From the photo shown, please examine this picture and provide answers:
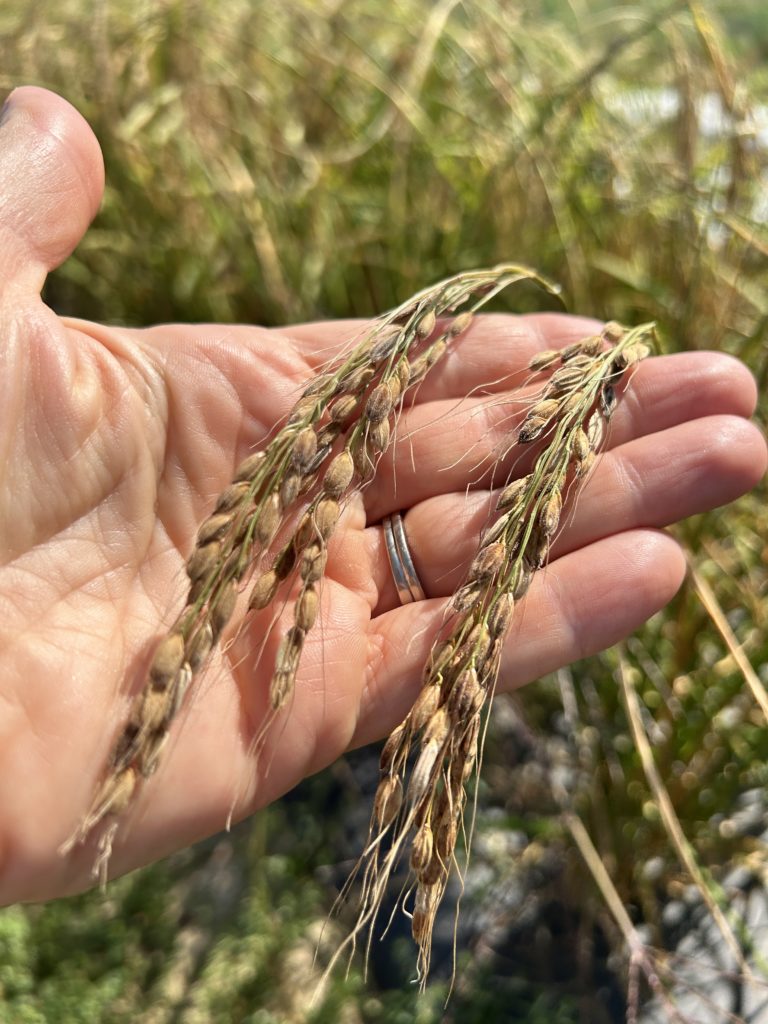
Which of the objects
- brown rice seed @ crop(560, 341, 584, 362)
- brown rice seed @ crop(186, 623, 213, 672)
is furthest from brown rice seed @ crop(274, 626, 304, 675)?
brown rice seed @ crop(560, 341, 584, 362)

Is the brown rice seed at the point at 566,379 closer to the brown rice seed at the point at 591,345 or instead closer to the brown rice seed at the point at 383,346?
the brown rice seed at the point at 591,345

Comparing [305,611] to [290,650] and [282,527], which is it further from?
[282,527]

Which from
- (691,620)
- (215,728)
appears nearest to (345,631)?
(215,728)

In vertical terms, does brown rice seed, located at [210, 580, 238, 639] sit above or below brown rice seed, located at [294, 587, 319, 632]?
above

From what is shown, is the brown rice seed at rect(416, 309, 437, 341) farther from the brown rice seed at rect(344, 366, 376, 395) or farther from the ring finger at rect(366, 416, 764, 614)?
the ring finger at rect(366, 416, 764, 614)

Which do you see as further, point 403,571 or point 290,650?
point 403,571

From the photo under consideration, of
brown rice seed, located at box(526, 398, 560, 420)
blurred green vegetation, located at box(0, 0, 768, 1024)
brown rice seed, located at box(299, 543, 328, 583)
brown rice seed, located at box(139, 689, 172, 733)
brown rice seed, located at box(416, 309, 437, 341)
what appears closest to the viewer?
brown rice seed, located at box(139, 689, 172, 733)

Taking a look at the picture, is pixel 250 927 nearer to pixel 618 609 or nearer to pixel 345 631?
pixel 345 631

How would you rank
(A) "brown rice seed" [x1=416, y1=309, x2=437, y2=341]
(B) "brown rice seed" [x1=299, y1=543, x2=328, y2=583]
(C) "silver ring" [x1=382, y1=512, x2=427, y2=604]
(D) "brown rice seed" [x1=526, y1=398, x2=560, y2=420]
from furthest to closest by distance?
(C) "silver ring" [x1=382, y1=512, x2=427, y2=604], (A) "brown rice seed" [x1=416, y1=309, x2=437, y2=341], (D) "brown rice seed" [x1=526, y1=398, x2=560, y2=420], (B) "brown rice seed" [x1=299, y1=543, x2=328, y2=583]

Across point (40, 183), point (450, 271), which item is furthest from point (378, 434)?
point (450, 271)
